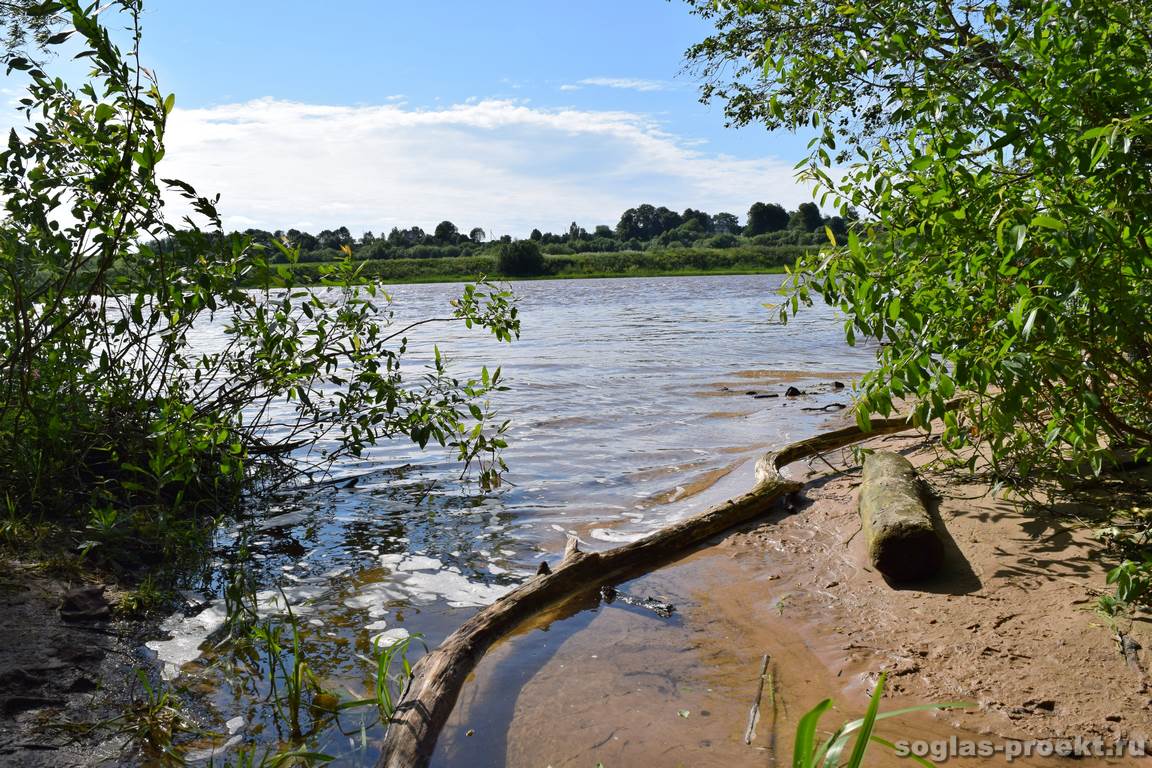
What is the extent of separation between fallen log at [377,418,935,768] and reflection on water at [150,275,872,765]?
29 centimetres

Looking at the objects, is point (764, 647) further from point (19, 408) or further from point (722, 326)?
point (722, 326)

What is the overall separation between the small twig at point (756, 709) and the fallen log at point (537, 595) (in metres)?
1.43

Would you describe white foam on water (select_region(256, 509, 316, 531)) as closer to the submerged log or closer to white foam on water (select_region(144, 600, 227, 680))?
white foam on water (select_region(144, 600, 227, 680))

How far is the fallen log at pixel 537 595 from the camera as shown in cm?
375

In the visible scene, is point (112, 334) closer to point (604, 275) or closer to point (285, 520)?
point (285, 520)

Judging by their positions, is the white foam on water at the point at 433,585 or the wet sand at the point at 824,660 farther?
the white foam on water at the point at 433,585

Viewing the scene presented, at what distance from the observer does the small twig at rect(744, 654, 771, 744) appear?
381 cm

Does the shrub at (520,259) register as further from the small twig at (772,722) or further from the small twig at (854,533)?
the small twig at (772,722)

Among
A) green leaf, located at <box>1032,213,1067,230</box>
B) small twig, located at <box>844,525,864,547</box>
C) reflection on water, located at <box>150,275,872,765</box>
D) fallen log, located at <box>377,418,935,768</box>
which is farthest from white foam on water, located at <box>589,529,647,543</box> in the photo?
green leaf, located at <box>1032,213,1067,230</box>

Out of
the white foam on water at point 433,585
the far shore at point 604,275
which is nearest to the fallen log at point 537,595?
the white foam on water at point 433,585

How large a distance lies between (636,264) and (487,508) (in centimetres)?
7743

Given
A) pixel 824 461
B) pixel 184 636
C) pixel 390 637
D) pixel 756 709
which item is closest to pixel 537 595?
pixel 390 637

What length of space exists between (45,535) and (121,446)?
105 cm

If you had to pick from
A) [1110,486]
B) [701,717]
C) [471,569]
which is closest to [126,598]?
[471,569]
